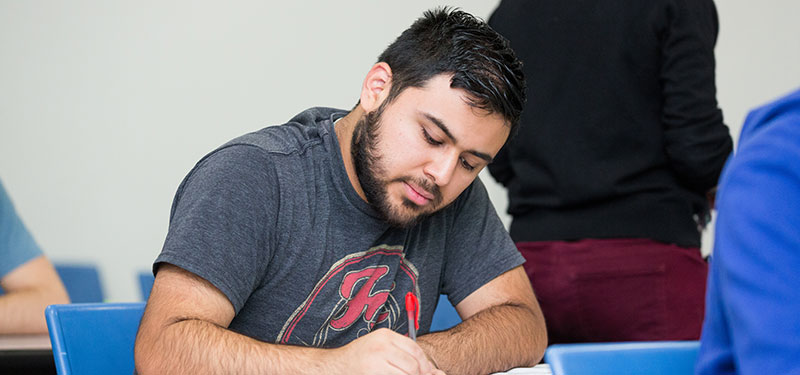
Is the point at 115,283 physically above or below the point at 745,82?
below

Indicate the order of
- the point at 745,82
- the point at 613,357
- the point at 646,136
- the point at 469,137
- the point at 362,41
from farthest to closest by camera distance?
1. the point at 362,41
2. the point at 745,82
3. the point at 646,136
4. the point at 469,137
5. the point at 613,357

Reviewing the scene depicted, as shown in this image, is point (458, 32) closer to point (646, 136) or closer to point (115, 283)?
point (646, 136)

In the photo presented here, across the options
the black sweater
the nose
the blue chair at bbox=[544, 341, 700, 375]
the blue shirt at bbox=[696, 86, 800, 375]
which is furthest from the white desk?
the blue shirt at bbox=[696, 86, 800, 375]

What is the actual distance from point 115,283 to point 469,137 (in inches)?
87.9

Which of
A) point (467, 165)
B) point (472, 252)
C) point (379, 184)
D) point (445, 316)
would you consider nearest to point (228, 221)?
point (379, 184)

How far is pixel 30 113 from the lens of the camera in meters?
2.89

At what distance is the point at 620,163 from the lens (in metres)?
1.49

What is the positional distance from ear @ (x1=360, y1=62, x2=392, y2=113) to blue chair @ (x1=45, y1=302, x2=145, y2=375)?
0.48 m

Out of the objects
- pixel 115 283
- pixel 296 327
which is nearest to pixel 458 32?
pixel 296 327

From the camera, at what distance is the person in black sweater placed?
143 centimetres

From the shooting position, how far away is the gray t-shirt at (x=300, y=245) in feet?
3.37

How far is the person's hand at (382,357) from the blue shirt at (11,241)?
3.35 feet

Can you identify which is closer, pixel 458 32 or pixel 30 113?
pixel 458 32

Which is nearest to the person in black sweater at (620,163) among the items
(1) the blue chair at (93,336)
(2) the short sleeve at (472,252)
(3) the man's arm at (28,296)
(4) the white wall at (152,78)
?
(2) the short sleeve at (472,252)
